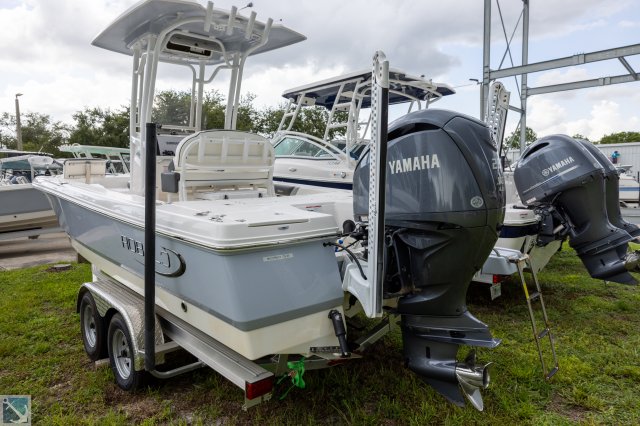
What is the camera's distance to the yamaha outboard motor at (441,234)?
204cm

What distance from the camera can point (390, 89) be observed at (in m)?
7.10

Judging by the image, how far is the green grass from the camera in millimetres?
2604

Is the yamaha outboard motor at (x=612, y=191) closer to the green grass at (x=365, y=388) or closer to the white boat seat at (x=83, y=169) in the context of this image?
the green grass at (x=365, y=388)

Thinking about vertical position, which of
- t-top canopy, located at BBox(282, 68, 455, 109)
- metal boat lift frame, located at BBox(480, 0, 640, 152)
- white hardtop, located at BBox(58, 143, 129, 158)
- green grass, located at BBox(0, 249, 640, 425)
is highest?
metal boat lift frame, located at BBox(480, 0, 640, 152)

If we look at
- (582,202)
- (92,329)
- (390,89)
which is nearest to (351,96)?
(390,89)

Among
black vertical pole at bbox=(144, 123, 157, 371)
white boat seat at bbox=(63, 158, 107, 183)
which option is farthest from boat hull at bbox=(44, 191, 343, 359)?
white boat seat at bbox=(63, 158, 107, 183)

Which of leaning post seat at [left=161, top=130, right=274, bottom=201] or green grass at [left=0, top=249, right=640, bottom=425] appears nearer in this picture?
green grass at [left=0, top=249, right=640, bottom=425]

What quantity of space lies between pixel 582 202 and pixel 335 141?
3.96 meters

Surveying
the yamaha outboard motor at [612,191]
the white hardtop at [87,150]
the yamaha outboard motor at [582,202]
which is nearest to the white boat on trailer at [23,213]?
the white hardtop at [87,150]

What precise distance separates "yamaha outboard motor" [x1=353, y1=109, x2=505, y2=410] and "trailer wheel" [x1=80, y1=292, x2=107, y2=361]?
226 centimetres

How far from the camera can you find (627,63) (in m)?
8.97

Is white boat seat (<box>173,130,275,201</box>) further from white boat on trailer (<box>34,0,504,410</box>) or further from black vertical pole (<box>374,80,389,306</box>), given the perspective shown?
black vertical pole (<box>374,80,389,306</box>)

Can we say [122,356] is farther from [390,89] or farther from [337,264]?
[390,89]

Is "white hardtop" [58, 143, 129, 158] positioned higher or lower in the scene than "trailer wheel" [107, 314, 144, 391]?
higher
